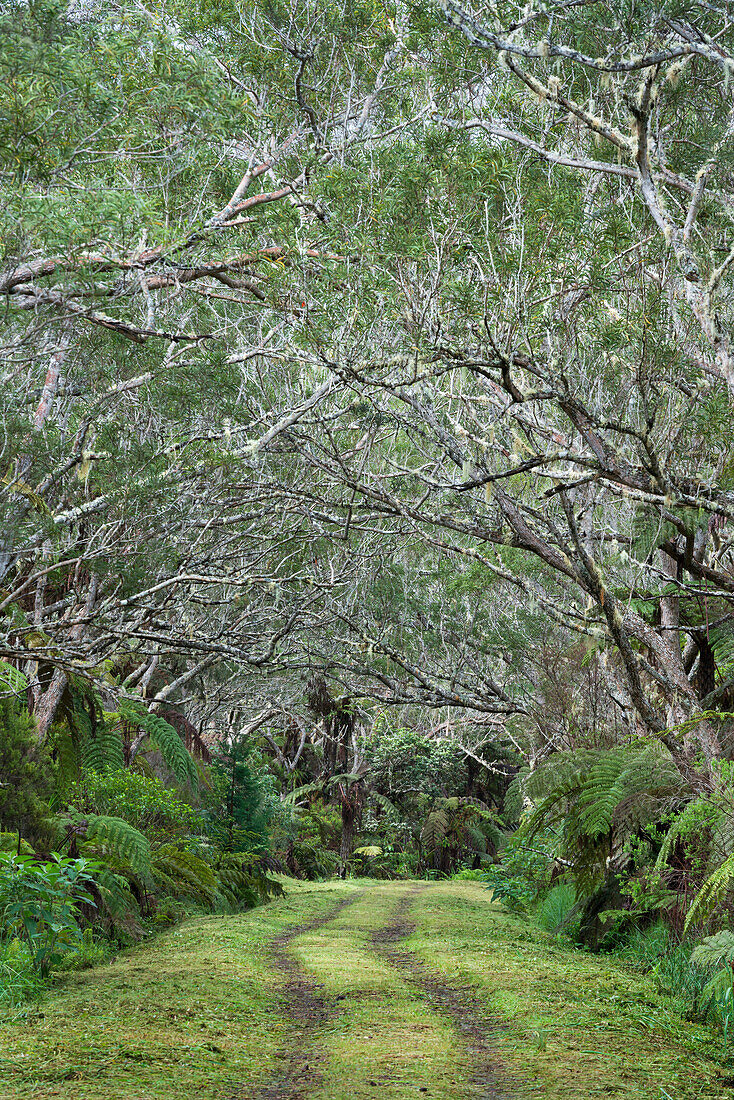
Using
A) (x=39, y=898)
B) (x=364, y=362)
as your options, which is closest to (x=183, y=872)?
(x=39, y=898)

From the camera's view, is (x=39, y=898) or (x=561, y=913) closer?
(x=39, y=898)

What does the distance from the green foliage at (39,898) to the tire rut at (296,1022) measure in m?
1.50

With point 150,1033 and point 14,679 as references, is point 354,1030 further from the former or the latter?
point 14,679

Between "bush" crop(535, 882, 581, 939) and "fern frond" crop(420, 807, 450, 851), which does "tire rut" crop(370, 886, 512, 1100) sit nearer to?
"bush" crop(535, 882, 581, 939)

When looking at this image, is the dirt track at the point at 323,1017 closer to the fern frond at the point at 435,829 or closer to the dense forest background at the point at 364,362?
the dense forest background at the point at 364,362

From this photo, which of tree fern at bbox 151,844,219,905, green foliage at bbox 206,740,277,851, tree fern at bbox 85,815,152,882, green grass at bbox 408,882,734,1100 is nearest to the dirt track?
green grass at bbox 408,882,734,1100

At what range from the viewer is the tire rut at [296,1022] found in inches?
142

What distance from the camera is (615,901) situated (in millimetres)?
8156

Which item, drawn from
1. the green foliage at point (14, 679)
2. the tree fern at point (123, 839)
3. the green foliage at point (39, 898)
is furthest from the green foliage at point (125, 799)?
the green foliage at point (39, 898)

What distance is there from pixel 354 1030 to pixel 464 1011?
3.21ft

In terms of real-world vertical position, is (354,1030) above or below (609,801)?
below

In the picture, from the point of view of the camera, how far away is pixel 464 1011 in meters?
5.31

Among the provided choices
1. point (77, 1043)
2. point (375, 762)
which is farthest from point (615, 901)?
point (375, 762)

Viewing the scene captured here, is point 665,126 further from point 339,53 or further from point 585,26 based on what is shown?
point 339,53
